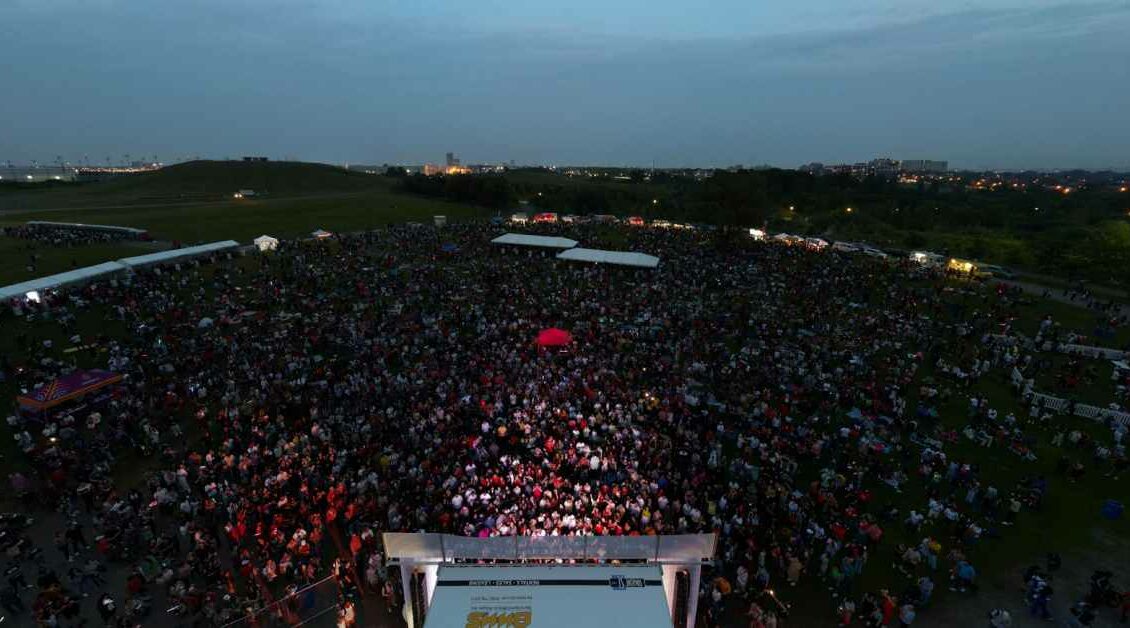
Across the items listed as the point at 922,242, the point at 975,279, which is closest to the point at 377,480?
the point at 975,279

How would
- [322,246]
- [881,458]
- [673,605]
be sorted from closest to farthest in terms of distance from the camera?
1. [673,605]
2. [881,458]
3. [322,246]

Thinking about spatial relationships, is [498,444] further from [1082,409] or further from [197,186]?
[197,186]

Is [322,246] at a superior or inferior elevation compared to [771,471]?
superior

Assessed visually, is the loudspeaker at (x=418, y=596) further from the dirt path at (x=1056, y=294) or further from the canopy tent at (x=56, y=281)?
the dirt path at (x=1056, y=294)

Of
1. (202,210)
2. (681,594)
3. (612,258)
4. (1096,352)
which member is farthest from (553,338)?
(202,210)

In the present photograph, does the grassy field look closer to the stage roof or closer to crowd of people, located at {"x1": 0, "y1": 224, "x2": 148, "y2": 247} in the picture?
crowd of people, located at {"x1": 0, "y1": 224, "x2": 148, "y2": 247}

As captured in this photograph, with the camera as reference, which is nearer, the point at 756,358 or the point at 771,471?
the point at 771,471

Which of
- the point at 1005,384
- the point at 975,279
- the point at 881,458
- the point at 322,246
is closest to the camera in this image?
the point at 881,458

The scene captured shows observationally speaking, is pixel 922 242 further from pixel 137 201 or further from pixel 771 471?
pixel 137 201
